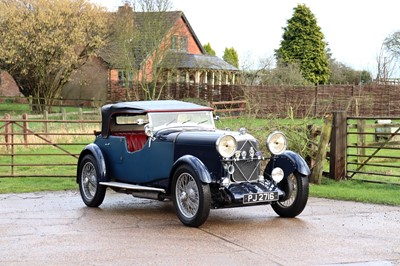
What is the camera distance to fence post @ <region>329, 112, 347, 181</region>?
14.0 metres

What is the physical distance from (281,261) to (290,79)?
39263 millimetres

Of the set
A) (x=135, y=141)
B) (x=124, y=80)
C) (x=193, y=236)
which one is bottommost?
(x=193, y=236)

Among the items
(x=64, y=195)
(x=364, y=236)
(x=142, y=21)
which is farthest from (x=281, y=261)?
(x=142, y=21)

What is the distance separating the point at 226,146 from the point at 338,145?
17.6 ft

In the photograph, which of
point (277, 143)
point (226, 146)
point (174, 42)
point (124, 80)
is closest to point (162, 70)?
point (174, 42)

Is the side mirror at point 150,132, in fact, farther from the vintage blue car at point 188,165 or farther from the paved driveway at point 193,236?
the paved driveway at point 193,236

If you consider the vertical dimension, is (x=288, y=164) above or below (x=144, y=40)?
below

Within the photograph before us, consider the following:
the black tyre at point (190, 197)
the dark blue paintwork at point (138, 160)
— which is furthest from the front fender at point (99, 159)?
the black tyre at point (190, 197)

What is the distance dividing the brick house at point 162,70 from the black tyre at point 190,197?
99.6ft

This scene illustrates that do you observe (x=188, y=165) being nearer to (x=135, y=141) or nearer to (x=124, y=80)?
(x=135, y=141)

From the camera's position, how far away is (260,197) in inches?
362

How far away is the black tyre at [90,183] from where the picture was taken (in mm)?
11078

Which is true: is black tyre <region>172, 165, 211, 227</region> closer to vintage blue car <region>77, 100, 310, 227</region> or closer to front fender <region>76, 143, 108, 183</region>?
vintage blue car <region>77, 100, 310, 227</region>

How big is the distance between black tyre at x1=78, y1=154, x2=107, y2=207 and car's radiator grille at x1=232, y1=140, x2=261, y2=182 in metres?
2.60
